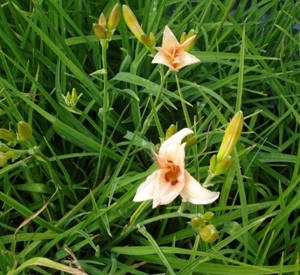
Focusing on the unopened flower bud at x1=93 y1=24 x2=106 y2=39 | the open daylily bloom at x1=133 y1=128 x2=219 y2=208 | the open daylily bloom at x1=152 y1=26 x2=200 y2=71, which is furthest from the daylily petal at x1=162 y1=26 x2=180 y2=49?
the open daylily bloom at x1=133 y1=128 x2=219 y2=208

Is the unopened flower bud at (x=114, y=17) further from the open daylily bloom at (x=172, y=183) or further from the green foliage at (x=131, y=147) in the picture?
the open daylily bloom at (x=172, y=183)

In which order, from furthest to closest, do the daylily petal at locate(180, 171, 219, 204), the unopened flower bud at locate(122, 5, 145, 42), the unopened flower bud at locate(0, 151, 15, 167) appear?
the unopened flower bud at locate(122, 5, 145, 42) < the unopened flower bud at locate(0, 151, 15, 167) < the daylily petal at locate(180, 171, 219, 204)

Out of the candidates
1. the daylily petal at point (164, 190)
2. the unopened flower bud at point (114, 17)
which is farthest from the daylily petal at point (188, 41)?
the daylily petal at point (164, 190)

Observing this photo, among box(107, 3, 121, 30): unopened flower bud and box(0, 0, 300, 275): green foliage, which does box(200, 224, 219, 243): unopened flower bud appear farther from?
box(107, 3, 121, 30): unopened flower bud

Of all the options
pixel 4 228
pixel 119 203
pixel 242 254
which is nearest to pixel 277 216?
pixel 242 254

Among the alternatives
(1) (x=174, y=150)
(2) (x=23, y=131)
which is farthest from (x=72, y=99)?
(1) (x=174, y=150)

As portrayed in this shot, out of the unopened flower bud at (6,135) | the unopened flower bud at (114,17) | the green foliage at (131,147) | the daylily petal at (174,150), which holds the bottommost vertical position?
the green foliage at (131,147)

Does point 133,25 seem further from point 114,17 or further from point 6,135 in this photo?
point 6,135

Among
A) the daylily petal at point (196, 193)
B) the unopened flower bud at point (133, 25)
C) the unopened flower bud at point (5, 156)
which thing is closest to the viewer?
the daylily petal at point (196, 193)
